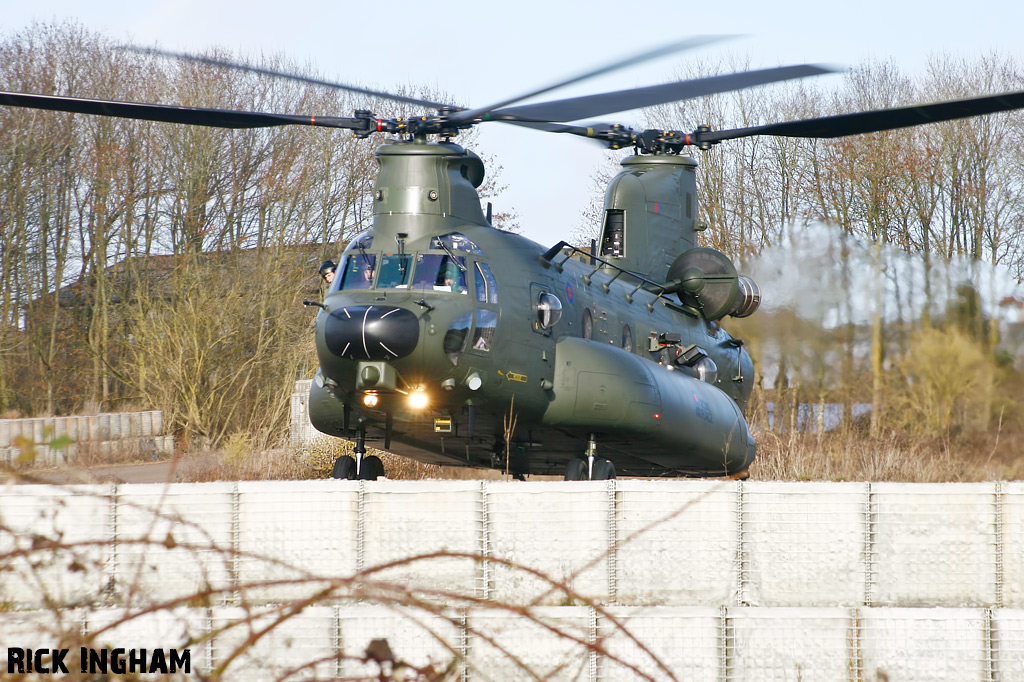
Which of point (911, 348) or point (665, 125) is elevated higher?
point (665, 125)

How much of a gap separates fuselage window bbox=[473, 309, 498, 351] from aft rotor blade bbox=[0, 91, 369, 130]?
2.57 m

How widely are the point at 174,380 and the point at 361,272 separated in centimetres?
1661

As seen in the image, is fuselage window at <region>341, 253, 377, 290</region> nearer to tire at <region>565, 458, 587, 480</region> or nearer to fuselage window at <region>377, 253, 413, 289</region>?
fuselage window at <region>377, 253, 413, 289</region>

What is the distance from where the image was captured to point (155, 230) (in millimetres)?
36281

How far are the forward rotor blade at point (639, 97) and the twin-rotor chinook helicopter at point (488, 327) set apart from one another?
0.06 ft

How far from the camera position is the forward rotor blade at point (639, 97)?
11.4 meters

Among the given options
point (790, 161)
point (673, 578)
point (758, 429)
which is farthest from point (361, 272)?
point (790, 161)

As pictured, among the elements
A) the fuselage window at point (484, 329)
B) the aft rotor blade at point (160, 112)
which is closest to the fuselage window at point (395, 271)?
the fuselage window at point (484, 329)

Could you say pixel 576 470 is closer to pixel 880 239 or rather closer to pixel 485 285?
pixel 485 285

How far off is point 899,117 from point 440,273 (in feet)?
16.8

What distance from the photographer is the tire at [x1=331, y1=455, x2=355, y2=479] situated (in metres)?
13.5

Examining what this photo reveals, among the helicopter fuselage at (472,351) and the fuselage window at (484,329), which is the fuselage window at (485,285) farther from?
the fuselage window at (484,329)

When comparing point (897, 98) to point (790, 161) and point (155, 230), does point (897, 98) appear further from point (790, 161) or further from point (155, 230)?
point (155, 230)

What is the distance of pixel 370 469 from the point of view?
13539mm
